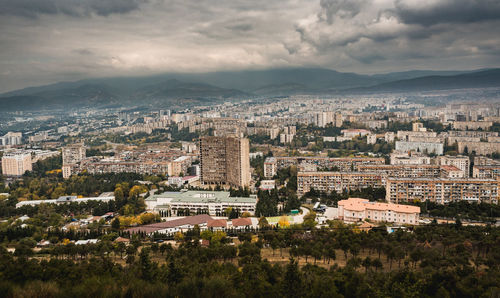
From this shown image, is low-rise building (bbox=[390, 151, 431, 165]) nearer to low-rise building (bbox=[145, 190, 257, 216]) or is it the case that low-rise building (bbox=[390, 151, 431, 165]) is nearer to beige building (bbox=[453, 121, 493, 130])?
low-rise building (bbox=[145, 190, 257, 216])

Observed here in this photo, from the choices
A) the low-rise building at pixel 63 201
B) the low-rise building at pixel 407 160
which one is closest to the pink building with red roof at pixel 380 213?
the low-rise building at pixel 407 160

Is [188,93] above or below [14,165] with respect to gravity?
above

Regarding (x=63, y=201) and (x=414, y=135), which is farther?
(x=414, y=135)

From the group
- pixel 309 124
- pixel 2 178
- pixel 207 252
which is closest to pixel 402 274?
pixel 207 252

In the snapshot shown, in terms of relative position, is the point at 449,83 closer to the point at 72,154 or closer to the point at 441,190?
the point at 441,190

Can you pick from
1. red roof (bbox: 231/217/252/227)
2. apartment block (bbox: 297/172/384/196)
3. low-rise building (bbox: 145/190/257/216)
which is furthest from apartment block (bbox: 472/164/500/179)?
red roof (bbox: 231/217/252/227)

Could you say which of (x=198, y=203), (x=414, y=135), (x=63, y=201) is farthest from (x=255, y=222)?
(x=414, y=135)

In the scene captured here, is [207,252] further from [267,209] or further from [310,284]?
[267,209]
